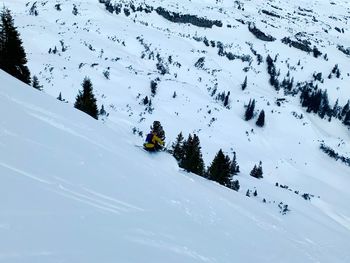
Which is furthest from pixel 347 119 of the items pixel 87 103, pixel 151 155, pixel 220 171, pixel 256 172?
pixel 151 155

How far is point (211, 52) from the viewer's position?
14062 cm

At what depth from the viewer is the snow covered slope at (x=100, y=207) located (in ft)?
25.6

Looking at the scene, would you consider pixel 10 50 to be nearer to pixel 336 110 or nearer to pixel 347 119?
pixel 347 119

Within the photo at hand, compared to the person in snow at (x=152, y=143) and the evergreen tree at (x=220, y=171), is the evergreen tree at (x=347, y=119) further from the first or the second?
the person in snow at (x=152, y=143)

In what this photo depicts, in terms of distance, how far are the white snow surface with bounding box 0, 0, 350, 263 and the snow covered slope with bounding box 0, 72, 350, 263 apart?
0.05 meters

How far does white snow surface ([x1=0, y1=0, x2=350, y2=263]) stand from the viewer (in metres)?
9.02

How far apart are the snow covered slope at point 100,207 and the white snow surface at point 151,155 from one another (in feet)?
0.17

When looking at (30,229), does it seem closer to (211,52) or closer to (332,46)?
(211,52)

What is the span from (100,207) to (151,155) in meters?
11.2

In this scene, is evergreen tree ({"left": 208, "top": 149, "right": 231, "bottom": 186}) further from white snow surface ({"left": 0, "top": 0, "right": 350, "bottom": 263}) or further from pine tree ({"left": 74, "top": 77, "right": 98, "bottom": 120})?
pine tree ({"left": 74, "top": 77, "right": 98, "bottom": 120})

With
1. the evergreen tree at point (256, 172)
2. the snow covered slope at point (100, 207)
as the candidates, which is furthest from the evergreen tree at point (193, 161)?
the snow covered slope at point (100, 207)

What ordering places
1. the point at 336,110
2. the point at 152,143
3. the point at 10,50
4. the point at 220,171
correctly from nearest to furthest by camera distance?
the point at 152,143 → the point at 10,50 → the point at 220,171 → the point at 336,110

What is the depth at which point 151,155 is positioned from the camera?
21469 millimetres

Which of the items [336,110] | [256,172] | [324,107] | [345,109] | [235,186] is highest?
[345,109]
